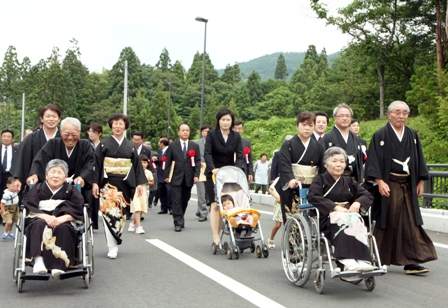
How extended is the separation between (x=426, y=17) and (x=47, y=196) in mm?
37546

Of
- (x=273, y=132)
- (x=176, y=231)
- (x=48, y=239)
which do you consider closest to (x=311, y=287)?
(x=48, y=239)

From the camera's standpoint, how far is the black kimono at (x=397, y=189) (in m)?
7.48

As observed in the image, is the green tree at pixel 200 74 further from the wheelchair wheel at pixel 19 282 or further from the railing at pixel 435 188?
the wheelchair wheel at pixel 19 282

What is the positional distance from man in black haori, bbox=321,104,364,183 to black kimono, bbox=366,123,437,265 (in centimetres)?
44

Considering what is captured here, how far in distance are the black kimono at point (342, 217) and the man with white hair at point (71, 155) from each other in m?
2.74

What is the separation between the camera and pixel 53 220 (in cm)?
639

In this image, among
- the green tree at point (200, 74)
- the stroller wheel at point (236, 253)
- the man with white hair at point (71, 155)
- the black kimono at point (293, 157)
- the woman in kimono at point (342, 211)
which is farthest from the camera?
the green tree at point (200, 74)

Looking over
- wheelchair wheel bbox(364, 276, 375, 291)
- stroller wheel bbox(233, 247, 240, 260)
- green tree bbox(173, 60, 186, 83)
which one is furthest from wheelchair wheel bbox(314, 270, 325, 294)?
green tree bbox(173, 60, 186, 83)

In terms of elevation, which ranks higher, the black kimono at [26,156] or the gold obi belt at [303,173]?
the black kimono at [26,156]

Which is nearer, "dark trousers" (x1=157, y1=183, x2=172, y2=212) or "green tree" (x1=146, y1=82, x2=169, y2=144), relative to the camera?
"dark trousers" (x1=157, y1=183, x2=172, y2=212)

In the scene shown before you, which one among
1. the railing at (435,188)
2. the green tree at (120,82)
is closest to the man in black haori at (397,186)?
the railing at (435,188)

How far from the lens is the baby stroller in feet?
28.2

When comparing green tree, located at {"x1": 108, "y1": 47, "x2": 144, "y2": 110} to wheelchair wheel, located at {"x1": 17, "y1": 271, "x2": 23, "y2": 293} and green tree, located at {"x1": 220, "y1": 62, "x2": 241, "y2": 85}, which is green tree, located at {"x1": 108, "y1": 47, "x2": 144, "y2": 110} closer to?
→ green tree, located at {"x1": 220, "y1": 62, "x2": 241, "y2": 85}

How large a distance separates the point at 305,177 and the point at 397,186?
1.12m
